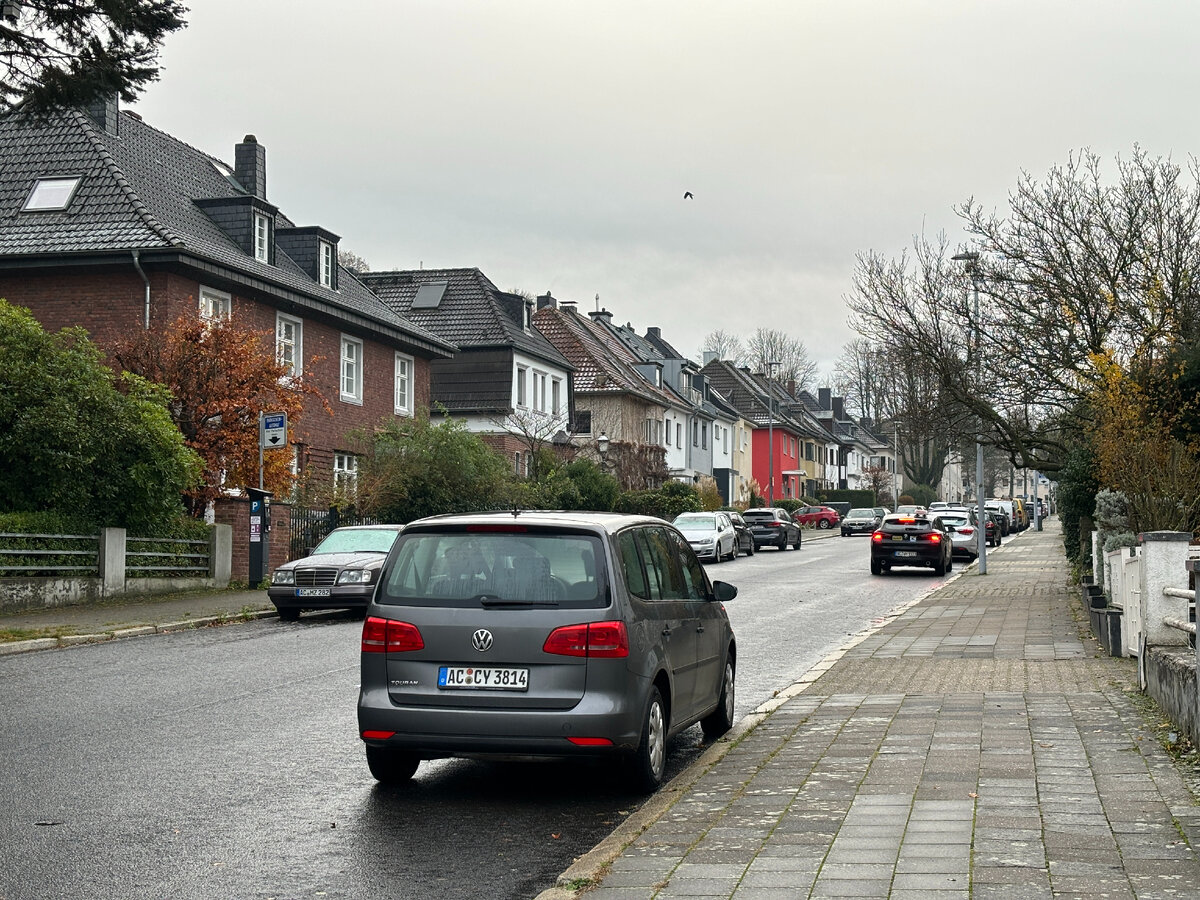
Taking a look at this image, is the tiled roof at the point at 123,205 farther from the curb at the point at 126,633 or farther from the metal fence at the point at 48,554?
the curb at the point at 126,633

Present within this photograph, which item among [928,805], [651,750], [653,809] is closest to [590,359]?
[651,750]

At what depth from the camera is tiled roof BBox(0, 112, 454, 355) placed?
29.2m

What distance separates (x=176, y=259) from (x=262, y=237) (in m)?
5.68

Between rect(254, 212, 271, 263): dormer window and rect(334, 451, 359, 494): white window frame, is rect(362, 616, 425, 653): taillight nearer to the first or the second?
rect(334, 451, 359, 494): white window frame

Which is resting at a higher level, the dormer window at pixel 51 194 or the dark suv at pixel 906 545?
the dormer window at pixel 51 194

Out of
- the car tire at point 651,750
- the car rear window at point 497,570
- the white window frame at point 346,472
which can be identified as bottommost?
the car tire at point 651,750

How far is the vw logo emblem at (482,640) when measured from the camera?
Answer: 25.3ft

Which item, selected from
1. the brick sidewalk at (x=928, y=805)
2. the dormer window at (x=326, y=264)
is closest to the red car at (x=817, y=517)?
the dormer window at (x=326, y=264)

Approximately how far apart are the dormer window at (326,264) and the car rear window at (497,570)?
29846 millimetres

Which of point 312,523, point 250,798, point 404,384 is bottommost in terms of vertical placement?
point 250,798

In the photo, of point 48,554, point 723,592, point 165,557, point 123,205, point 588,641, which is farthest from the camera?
point 123,205

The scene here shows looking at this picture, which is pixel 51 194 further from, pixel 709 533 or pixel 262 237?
pixel 709 533

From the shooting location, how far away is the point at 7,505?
21.8 meters

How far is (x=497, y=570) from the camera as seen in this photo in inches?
315
